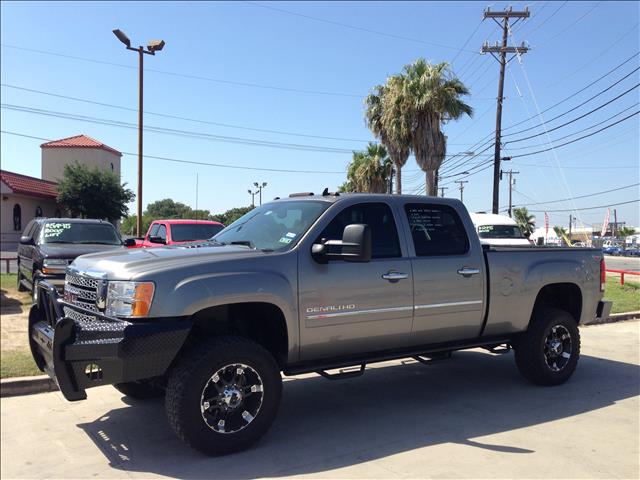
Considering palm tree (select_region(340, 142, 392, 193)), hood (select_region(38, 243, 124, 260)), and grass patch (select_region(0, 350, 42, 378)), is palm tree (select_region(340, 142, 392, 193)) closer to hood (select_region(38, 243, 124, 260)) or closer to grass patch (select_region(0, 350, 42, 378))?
hood (select_region(38, 243, 124, 260))

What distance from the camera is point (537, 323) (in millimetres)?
6078

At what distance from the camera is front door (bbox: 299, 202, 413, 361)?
460 centimetres

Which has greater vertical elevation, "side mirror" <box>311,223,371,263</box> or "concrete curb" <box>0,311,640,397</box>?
"side mirror" <box>311,223,371,263</box>

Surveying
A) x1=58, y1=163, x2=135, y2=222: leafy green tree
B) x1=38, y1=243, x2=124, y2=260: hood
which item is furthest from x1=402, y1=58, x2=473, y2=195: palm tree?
x1=58, y1=163, x2=135, y2=222: leafy green tree

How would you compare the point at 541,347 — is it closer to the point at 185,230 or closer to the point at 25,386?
the point at 25,386

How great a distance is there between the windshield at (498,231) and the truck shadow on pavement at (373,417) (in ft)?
41.1

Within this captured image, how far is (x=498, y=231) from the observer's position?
1975 centimetres

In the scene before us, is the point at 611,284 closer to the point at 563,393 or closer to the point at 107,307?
the point at 563,393

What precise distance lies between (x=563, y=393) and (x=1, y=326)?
7906 mm

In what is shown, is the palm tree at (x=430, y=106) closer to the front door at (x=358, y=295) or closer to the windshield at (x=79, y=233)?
the windshield at (x=79, y=233)

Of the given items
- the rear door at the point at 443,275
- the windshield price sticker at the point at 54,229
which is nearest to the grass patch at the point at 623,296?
the rear door at the point at 443,275

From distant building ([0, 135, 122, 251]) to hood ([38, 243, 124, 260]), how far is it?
15.2 m

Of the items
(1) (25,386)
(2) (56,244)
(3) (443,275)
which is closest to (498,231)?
(2) (56,244)

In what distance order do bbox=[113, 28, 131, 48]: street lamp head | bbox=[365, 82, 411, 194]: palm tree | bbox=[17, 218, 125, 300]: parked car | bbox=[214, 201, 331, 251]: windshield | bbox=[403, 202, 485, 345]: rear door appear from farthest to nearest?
bbox=[365, 82, 411, 194]: palm tree → bbox=[113, 28, 131, 48]: street lamp head → bbox=[17, 218, 125, 300]: parked car → bbox=[403, 202, 485, 345]: rear door → bbox=[214, 201, 331, 251]: windshield
